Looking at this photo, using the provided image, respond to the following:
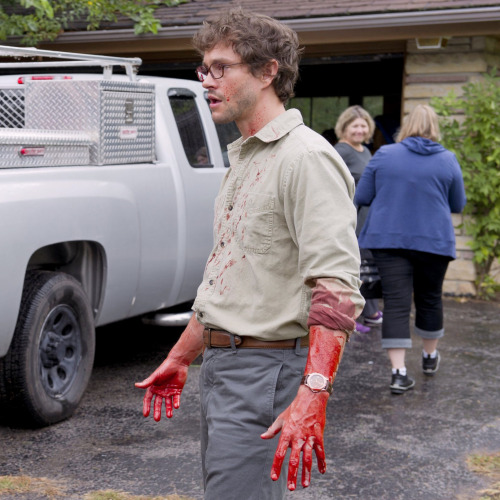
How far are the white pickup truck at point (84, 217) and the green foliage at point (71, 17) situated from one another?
4105 mm

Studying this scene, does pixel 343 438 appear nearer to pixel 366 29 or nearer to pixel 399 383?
pixel 399 383

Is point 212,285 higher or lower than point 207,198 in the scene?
higher

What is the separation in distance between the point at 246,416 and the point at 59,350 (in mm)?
2877

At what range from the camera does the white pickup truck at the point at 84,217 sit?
482cm

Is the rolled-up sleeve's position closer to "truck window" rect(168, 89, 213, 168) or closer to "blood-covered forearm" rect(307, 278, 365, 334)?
"blood-covered forearm" rect(307, 278, 365, 334)

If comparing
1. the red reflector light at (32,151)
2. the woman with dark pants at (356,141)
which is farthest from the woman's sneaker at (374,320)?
the red reflector light at (32,151)

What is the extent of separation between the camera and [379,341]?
25.3 feet

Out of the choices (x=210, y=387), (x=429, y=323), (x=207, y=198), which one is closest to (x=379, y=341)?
(x=429, y=323)

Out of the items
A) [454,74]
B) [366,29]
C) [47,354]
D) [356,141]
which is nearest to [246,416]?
[47,354]

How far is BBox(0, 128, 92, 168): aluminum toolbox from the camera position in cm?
476

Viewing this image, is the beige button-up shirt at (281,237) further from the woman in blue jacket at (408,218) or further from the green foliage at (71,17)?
the green foliage at (71,17)

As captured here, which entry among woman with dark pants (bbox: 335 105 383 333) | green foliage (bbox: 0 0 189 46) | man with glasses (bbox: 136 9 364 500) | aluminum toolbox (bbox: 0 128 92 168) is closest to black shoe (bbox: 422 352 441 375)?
woman with dark pants (bbox: 335 105 383 333)

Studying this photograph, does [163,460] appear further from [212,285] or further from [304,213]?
[304,213]

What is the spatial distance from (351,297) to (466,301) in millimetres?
7600
